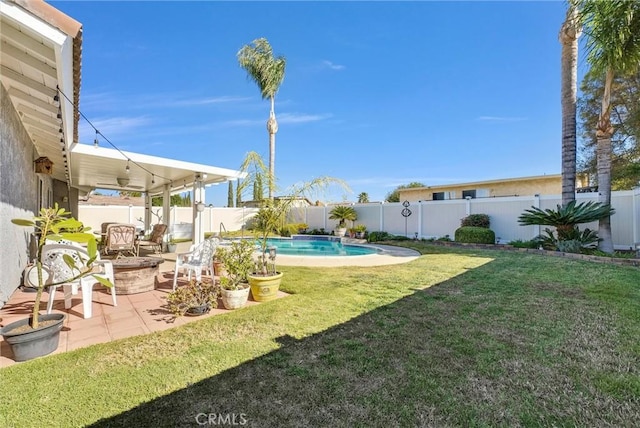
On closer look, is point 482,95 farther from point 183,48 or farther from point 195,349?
point 195,349

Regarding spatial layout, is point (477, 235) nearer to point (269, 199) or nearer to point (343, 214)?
point (343, 214)

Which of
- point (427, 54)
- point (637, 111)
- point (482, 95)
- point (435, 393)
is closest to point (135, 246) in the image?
point (435, 393)

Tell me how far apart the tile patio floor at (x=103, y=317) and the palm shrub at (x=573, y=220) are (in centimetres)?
1008

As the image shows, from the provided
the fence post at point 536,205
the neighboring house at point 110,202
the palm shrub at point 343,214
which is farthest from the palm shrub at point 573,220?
the neighboring house at point 110,202

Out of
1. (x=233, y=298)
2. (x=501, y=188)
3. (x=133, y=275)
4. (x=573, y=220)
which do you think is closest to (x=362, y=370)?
(x=233, y=298)

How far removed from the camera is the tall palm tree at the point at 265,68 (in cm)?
1959

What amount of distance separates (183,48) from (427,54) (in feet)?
33.5

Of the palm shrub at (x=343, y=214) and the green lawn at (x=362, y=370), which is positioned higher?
the palm shrub at (x=343, y=214)

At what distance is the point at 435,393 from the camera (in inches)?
97.7

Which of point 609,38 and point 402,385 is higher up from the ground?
point 609,38

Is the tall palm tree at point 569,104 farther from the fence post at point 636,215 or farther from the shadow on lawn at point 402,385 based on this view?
the shadow on lawn at point 402,385

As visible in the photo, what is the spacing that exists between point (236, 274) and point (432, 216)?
1329 cm

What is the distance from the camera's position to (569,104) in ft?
34.9

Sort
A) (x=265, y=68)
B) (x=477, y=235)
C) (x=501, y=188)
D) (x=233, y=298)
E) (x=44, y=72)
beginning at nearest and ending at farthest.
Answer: (x=44, y=72) → (x=233, y=298) → (x=477, y=235) → (x=265, y=68) → (x=501, y=188)
